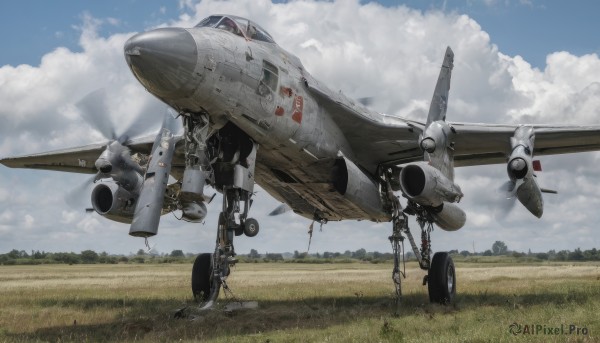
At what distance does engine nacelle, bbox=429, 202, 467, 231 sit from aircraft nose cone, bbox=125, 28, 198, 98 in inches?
307

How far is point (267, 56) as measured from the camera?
34.2 ft

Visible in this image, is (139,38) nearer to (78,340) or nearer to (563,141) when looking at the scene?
(78,340)

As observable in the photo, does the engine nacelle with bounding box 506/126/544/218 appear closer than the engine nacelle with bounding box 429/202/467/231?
Yes

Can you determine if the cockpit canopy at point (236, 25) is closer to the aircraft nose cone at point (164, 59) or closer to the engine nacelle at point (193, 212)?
the aircraft nose cone at point (164, 59)

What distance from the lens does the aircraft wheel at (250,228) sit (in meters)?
10.9

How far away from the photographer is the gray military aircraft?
9.25 metres

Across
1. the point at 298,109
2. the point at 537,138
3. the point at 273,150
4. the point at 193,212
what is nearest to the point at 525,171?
the point at 537,138

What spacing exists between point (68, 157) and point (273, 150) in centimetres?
769

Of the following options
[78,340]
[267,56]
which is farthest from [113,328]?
[267,56]

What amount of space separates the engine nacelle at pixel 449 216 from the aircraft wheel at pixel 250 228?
523 cm

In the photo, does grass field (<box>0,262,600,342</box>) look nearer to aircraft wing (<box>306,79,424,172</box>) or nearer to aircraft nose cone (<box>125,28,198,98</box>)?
aircraft wing (<box>306,79,424,172</box>)

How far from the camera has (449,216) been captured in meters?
14.3

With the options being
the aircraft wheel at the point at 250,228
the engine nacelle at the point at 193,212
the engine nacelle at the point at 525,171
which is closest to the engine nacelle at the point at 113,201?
the engine nacelle at the point at 193,212

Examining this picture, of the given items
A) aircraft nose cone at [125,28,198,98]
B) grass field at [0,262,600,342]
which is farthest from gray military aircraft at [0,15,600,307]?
grass field at [0,262,600,342]
